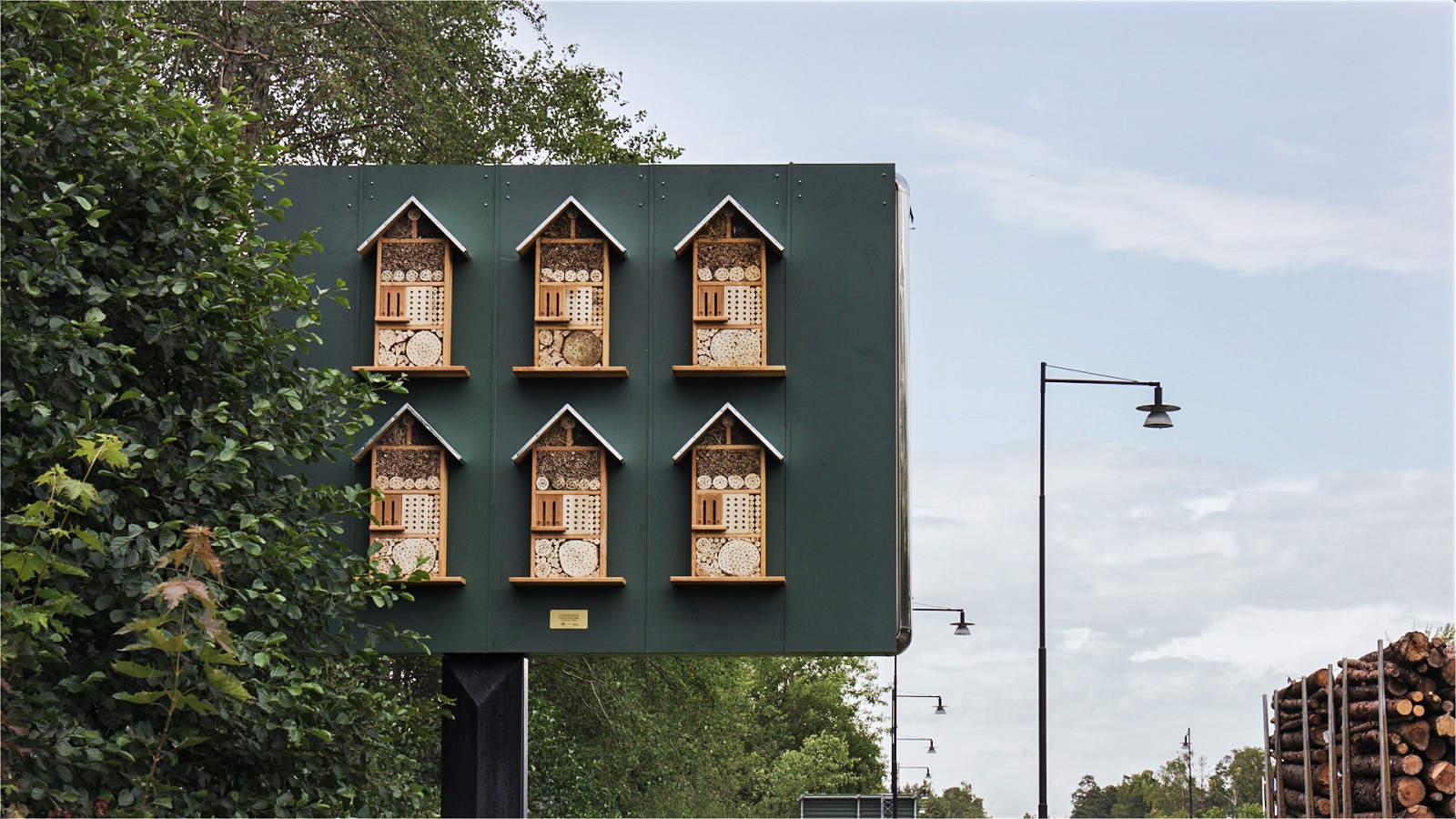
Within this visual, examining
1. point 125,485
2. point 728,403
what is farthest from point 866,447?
point 125,485

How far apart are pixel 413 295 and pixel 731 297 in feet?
7.91

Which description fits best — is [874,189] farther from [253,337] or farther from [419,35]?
[419,35]


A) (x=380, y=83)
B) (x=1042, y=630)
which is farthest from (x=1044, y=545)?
(x=380, y=83)

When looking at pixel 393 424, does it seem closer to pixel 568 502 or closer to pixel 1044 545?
pixel 568 502

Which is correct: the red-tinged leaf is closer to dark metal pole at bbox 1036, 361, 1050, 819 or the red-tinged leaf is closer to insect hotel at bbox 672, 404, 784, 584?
insect hotel at bbox 672, 404, 784, 584

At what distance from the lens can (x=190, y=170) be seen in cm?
1011

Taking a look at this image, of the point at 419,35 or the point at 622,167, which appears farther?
the point at 419,35

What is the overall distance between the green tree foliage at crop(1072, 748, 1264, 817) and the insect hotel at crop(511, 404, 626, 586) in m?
53.1

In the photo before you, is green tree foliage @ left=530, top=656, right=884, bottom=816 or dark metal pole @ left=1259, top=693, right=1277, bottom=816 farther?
green tree foliage @ left=530, top=656, right=884, bottom=816

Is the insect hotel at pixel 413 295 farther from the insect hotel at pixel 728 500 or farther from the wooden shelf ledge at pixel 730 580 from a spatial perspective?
A: the wooden shelf ledge at pixel 730 580

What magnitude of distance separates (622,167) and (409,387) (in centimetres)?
236

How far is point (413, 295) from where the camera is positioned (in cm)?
1159

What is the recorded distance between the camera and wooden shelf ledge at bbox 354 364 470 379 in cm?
1141

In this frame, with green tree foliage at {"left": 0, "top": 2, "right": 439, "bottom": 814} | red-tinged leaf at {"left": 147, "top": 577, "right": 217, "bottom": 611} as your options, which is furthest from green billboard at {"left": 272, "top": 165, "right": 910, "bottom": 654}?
red-tinged leaf at {"left": 147, "top": 577, "right": 217, "bottom": 611}
